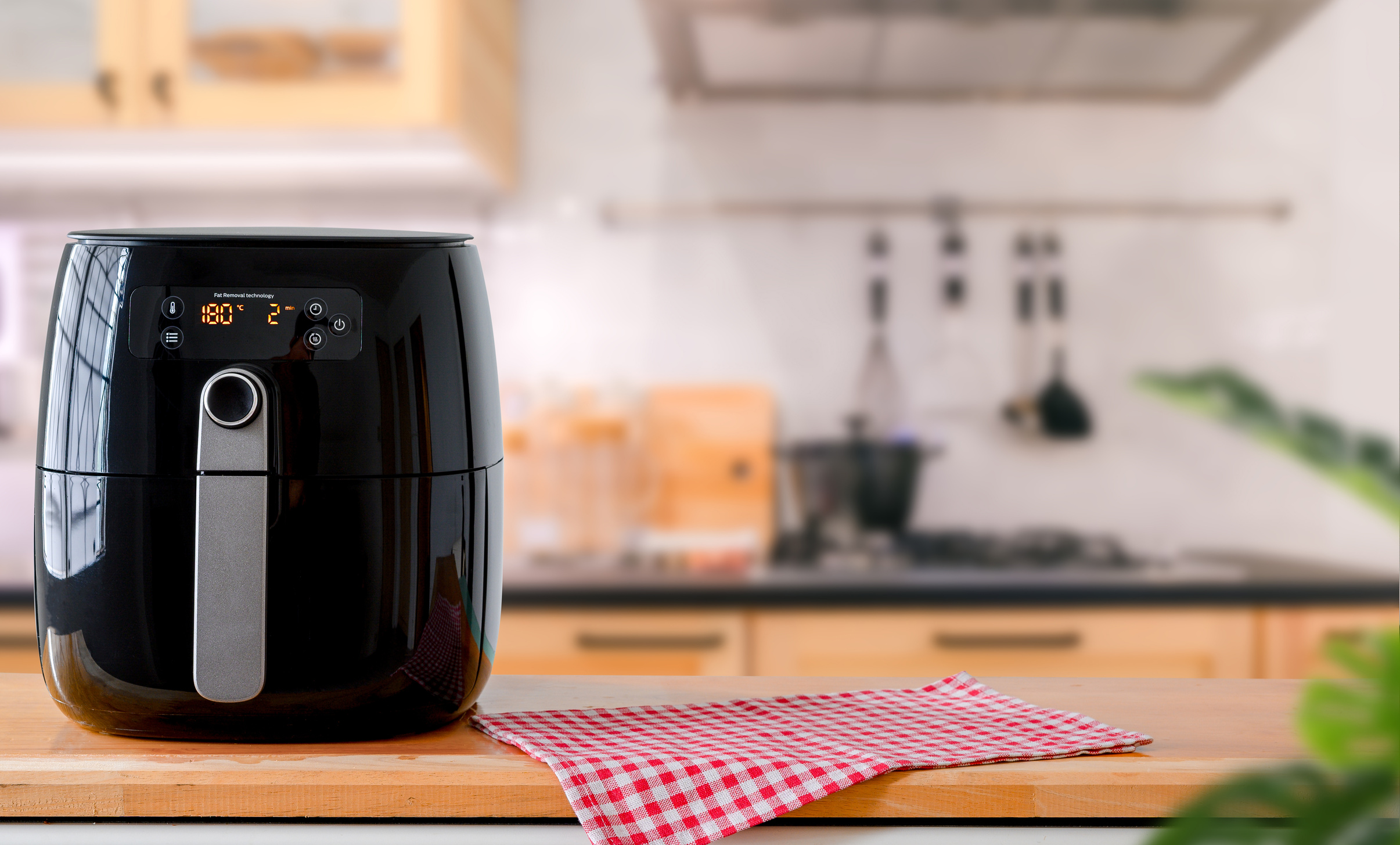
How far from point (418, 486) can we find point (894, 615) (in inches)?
55.1

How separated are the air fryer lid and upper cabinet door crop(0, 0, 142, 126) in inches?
66.6

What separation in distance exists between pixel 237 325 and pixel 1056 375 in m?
2.15

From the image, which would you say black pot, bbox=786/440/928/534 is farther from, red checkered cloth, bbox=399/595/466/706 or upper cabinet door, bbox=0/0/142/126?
red checkered cloth, bbox=399/595/466/706

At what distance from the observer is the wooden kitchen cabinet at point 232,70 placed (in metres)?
2.06

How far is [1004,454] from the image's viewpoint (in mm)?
2482

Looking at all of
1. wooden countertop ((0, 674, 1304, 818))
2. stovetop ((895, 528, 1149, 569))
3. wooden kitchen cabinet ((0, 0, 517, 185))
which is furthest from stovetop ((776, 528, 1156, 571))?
wooden countertop ((0, 674, 1304, 818))

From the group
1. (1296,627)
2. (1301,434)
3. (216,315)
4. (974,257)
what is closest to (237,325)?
(216,315)

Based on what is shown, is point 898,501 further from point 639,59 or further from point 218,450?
point 218,450

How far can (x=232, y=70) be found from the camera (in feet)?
6.83

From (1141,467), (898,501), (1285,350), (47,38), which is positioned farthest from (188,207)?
(1285,350)

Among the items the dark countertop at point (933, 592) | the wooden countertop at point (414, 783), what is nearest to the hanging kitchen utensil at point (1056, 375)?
the dark countertop at point (933, 592)

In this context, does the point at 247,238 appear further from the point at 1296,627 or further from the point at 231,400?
the point at 1296,627

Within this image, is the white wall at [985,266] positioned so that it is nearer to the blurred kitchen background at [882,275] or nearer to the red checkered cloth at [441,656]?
the blurred kitchen background at [882,275]

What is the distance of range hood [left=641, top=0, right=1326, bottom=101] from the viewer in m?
2.08
